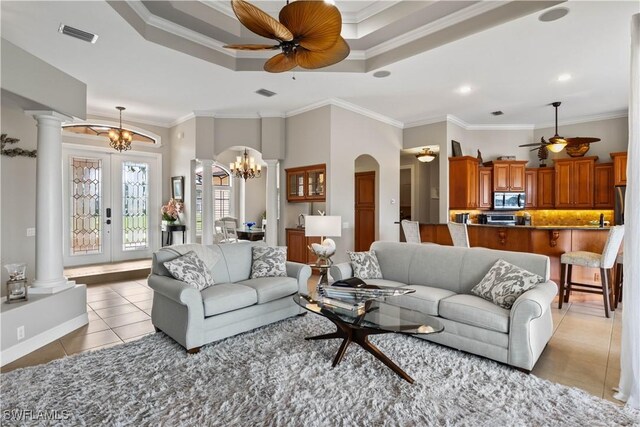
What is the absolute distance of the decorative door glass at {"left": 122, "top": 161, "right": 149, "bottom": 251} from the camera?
7.28 metres

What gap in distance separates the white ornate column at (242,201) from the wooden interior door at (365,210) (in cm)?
363

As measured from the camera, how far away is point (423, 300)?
10.6 ft

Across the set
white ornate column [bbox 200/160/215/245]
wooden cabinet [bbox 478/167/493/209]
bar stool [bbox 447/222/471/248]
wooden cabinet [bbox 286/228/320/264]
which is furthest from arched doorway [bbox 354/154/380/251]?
white ornate column [bbox 200/160/215/245]

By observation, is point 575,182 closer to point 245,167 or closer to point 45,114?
point 245,167

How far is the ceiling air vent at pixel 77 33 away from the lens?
3.51m

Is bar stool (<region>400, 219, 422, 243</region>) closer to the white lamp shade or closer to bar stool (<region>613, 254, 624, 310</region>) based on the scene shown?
the white lamp shade

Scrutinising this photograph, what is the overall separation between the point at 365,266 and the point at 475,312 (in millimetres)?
1455

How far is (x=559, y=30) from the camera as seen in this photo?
11.9 feet

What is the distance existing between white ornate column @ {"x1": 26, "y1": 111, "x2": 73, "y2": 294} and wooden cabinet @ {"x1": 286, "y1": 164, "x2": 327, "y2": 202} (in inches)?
148

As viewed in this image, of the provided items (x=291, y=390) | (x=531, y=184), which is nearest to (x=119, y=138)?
(x=291, y=390)

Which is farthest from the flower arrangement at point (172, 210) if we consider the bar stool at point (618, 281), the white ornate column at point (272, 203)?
the bar stool at point (618, 281)

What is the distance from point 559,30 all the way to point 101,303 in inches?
261

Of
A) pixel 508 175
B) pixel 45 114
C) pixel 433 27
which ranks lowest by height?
pixel 508 175

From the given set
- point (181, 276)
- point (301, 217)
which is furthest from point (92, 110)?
point (181, 276)
